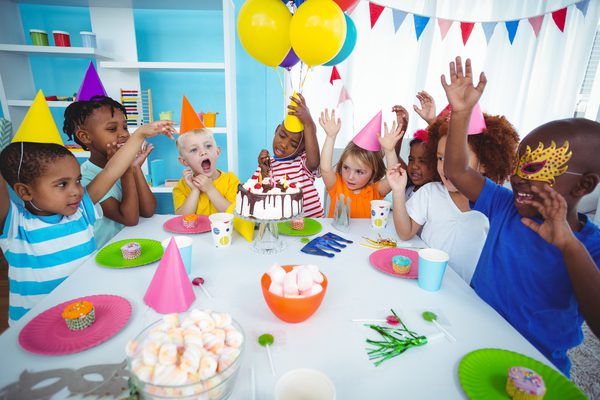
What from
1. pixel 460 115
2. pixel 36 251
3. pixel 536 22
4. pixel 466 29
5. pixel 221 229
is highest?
pixel 536 22

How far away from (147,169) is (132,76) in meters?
0.78

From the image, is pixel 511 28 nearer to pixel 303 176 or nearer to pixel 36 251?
pixel 303 176

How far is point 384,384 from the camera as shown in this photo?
627 mm

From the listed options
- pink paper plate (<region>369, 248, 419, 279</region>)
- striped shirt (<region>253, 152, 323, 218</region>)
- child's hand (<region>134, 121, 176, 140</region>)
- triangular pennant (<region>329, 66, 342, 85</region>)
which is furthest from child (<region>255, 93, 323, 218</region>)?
triangular pennant (<region>329, 66, 342, 85</region>)

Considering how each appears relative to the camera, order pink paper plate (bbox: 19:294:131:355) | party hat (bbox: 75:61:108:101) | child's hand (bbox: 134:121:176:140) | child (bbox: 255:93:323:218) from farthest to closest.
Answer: child (bbox: 255:93:323:218)
party hat (bbox: 75:61:108:101)
child's hand (bbox: 134:121:176:140)
pink paper plate (bbox: 19:294:131:355)

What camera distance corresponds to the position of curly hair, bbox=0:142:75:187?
1.10 m

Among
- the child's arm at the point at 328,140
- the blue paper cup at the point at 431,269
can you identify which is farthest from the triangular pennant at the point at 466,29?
the blue paper cup at the point at 431,269

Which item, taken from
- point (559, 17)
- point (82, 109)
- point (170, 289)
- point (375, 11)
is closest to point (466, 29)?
point (559, 17)

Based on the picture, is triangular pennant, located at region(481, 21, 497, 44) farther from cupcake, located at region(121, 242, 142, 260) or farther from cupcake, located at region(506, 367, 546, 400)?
cupcake, located at region(121, 242, 142, 260)

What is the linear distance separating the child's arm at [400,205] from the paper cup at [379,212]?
49 millimetres

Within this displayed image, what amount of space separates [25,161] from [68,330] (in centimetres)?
69

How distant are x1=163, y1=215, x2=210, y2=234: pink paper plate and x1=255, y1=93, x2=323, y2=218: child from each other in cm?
62

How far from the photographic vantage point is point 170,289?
83 centimetres

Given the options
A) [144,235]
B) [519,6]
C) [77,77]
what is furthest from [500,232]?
[77,77]
